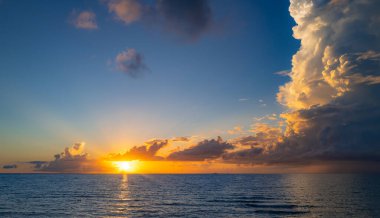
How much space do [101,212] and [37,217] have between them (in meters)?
12.8

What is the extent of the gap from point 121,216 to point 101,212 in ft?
23.0

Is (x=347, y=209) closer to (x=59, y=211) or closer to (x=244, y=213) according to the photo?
(x=244, y=213)

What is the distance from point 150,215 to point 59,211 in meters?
22.3

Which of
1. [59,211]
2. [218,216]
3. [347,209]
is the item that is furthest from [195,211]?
[347,209]

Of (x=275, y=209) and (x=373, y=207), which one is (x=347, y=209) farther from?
(x=275, y=209)

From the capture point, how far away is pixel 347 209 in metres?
66.5

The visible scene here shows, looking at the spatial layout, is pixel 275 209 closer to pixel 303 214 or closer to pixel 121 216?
pixel 303 214

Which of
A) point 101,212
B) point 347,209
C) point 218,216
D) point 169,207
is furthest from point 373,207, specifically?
point 101,212

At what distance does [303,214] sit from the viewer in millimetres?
61438

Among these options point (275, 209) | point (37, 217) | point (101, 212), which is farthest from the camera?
point (275, 209)

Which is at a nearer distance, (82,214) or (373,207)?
(82,214)

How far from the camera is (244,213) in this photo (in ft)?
206

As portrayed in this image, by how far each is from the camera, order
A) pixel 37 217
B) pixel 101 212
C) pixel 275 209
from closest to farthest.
→ pixel 37 217 → pixel 101 212 → pixel 275 209

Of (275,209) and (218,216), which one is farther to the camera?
(275,209)
